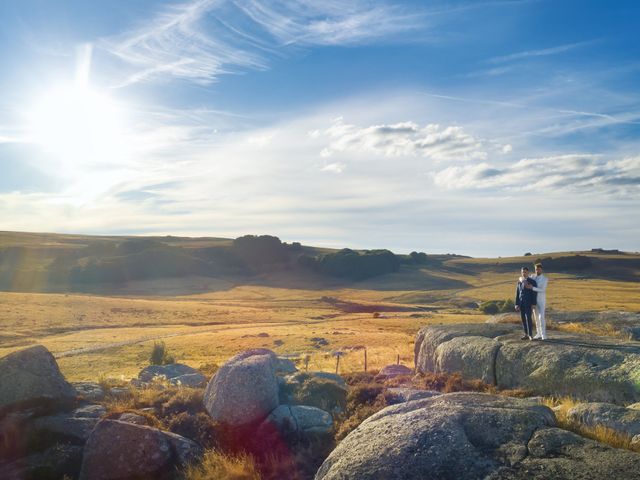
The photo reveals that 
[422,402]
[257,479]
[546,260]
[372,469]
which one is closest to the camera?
[372,469]

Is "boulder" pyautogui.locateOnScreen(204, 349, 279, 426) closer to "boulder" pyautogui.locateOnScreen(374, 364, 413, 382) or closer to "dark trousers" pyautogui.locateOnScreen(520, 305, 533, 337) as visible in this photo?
"boulder" pyautogui.locateOnScreen(374, 364, 413, 382)

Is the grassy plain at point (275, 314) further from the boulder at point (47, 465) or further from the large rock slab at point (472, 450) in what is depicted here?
the large rock slab at point (472, 450)

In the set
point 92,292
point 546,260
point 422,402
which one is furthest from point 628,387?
point 546,260

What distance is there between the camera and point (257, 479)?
12.0m

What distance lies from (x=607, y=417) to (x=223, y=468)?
8854 millimetres

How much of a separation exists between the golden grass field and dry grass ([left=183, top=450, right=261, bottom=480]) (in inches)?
451

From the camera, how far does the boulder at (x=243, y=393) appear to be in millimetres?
14867

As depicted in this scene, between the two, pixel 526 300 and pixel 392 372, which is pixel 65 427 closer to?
pixel 392 372

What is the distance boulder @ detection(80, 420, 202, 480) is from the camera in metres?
12.6

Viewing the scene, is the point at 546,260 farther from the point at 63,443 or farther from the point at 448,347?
the point at 63,443

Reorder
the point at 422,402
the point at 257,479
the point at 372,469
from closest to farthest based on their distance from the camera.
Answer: the point at 372,469 < the point at 422,402 < the point at 257,479

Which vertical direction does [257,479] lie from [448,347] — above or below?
below

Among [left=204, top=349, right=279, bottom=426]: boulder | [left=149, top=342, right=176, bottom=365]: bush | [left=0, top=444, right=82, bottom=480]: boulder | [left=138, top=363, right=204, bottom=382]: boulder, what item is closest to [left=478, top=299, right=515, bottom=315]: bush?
[left=149, top=342, right=176, bottom=365]: bush

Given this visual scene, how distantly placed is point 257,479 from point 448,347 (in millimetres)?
11063
